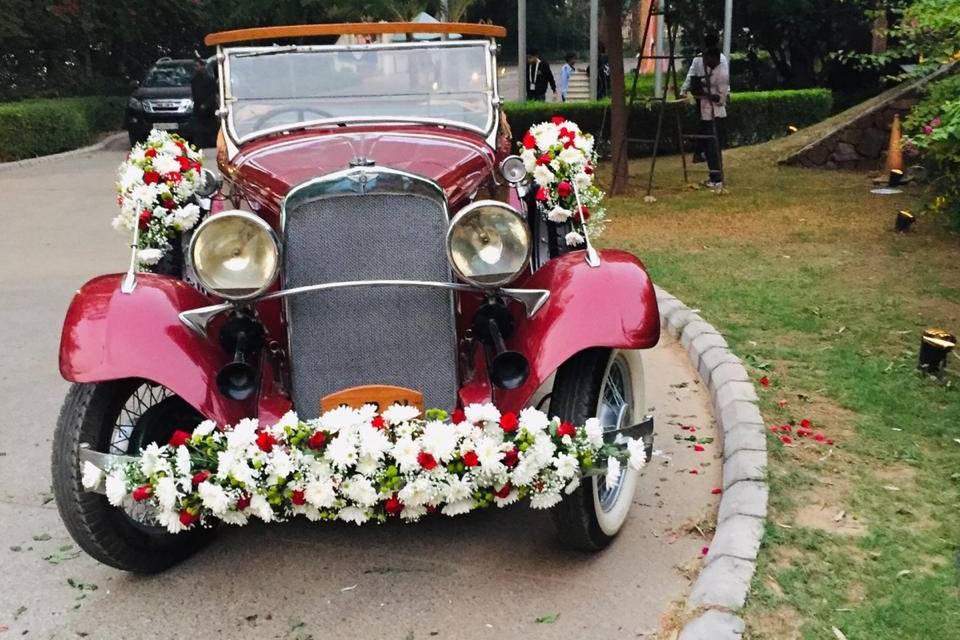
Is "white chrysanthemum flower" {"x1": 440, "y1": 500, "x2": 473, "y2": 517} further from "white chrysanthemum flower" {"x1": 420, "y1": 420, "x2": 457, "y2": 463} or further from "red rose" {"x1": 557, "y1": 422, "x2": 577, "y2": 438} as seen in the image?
"red rose" {"x1": 557, "y1": 422, "x2": 577, "y2": 438}

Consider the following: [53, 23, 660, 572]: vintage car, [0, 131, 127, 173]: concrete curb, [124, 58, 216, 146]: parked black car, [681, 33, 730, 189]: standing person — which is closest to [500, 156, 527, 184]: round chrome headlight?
[53, 23, 660, 572]: vintage car

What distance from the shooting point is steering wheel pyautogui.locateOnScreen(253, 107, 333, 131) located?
14.8ft

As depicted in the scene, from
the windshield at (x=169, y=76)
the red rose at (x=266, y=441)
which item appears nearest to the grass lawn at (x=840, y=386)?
the red rose at (x=266, y=441)

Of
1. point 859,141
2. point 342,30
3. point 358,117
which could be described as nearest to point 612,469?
point 358,117

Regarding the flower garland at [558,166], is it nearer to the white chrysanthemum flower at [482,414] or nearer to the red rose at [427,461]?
the white chrysanthemum flower at [482,414]

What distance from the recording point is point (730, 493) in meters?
3.72

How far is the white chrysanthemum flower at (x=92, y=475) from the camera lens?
3.01 metres

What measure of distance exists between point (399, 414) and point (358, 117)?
1902 mm

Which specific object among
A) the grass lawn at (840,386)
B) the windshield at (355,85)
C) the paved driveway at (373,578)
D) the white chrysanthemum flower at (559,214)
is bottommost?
the paved driveway at (373,578)

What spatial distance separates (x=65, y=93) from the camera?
21719 mm

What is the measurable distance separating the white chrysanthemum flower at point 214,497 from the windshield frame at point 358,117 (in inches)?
77.8

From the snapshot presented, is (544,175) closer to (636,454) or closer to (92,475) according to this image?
(636,454)

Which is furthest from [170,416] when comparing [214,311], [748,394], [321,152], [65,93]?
[65,93]

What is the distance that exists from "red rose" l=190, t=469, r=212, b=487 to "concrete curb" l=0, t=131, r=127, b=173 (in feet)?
45.4
